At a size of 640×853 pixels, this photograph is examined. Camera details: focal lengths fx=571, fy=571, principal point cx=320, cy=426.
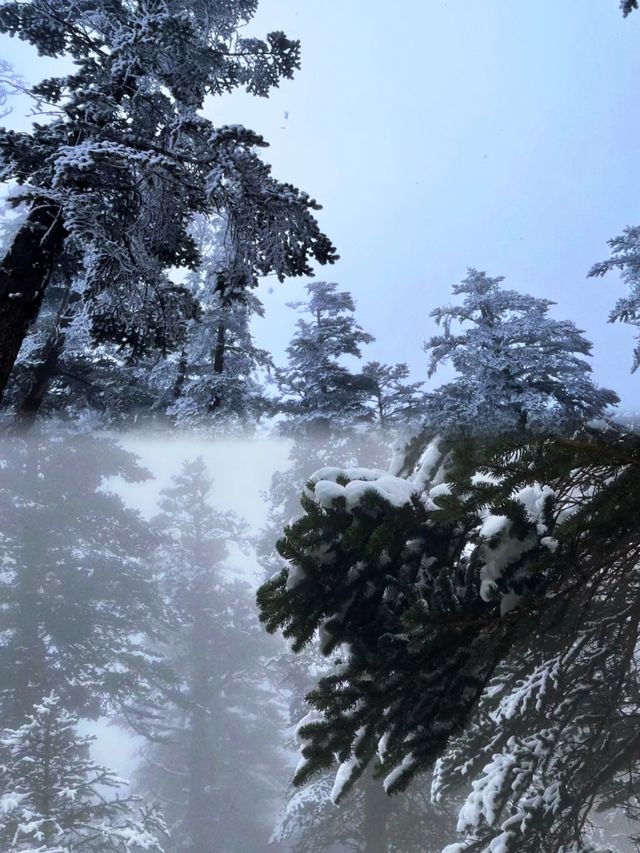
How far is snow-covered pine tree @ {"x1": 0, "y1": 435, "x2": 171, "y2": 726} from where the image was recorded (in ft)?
61.0

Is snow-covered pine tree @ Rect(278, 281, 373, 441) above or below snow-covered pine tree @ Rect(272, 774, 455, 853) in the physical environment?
above

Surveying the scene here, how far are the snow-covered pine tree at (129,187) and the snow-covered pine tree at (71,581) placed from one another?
51.8 feet

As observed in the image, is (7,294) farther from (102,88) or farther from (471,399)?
(471,399)

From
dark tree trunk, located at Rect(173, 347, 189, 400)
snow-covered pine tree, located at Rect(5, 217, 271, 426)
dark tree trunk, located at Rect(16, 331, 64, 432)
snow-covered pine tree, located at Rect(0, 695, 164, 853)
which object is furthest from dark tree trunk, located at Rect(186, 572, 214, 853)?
dark tree trunk, located at Rect(16, 331, 64, 432)

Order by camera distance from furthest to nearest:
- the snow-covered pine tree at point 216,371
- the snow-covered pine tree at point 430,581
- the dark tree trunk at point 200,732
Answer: the dark tree trunk at point 200,732
the snow-covered pine tree at point 216,371
the snow-covered pine tree at point 430,581

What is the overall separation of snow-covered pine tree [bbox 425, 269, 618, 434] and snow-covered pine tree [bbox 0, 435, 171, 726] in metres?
12.7

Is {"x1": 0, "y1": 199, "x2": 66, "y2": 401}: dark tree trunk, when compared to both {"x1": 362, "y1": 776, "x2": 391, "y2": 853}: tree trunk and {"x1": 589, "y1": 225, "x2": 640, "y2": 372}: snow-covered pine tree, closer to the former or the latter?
{"x1": 362, "y1": 776, "x2": 391, "y2": 853}: tree trunk

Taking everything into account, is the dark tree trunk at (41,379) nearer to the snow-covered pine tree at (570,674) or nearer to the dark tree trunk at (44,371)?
the dark tree trunk at (44,371)

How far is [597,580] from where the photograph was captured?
3150mm

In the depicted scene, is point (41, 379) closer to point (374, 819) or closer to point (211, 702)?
point (374, 819)

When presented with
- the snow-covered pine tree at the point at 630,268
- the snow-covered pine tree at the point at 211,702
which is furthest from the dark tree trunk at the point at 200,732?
the snow-covered pine tree at the point at 630,268

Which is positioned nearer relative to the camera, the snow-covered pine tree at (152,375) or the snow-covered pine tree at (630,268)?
the snow-covered pine tree at (152,375)

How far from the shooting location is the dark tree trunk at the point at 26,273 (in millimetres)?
4277

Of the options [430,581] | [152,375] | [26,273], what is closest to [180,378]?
[152,375]
